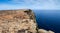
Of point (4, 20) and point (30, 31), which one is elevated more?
point (4, 20)

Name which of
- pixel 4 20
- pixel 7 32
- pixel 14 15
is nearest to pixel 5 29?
pixel 7 32

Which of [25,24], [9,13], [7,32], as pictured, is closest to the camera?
[7,32]

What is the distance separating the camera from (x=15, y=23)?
6980 millimetres

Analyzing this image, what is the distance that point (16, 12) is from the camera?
7.89 metres

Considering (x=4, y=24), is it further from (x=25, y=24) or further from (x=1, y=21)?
(x=25, y=24)

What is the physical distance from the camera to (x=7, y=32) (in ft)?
21.5

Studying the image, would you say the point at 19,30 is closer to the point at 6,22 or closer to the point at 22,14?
the point at 6,22

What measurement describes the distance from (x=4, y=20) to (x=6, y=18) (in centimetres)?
17

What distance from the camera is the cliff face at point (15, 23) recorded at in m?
6.67

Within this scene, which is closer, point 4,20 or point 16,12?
point 4,20

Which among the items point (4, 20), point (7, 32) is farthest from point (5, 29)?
point (4, 20)

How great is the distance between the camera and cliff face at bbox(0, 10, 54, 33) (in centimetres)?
667

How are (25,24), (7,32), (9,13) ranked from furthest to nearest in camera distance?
(9,13) → (25,24) → (7,32)

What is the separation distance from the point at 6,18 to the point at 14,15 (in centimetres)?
45
